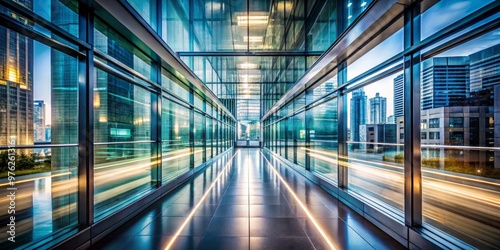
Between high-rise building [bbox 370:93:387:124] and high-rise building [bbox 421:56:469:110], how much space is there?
133cm

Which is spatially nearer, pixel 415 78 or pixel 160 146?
pixel 415 78

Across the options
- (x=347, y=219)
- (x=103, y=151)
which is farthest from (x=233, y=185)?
(x=103, y=151)

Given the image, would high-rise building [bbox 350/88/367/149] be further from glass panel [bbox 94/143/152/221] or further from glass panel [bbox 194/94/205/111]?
glass panel [bbox 194/94/205/111]

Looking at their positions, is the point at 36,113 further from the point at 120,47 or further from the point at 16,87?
the point at 120,47

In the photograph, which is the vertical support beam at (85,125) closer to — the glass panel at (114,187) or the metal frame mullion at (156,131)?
the glass panel at (114,187)

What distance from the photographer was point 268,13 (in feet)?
33.4

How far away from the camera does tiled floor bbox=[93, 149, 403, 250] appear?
3270 millimetres

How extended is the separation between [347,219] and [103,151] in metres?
22.7

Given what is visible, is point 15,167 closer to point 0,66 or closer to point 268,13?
point 0,66

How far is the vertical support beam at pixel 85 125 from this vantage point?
3.27 m

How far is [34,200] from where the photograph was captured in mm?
5156

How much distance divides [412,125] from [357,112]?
340 cm

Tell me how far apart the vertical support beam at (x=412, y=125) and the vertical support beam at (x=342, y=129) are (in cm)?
240

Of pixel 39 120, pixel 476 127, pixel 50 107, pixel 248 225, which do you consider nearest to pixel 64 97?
pixel 50 107
